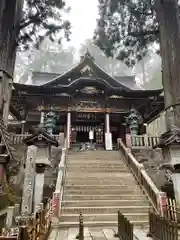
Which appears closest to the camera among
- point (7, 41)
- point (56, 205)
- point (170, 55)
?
point (56, 205)

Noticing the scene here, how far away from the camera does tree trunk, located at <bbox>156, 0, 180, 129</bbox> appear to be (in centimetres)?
846

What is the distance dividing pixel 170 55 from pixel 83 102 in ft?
35.1

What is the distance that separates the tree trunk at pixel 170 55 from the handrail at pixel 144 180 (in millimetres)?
2574

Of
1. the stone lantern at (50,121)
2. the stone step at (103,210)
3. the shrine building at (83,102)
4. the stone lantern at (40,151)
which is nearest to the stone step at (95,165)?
the stone lantern at (40,151)

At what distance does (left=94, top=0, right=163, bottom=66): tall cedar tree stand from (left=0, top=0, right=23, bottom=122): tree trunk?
5.91m

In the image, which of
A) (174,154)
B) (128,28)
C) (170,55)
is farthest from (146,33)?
(174,154)

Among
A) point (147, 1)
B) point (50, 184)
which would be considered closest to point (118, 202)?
point (50, 184)

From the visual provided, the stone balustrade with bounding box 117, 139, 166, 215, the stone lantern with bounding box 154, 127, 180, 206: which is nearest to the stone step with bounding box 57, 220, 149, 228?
the stone balustrade with bounding box 117, 139, 166, 215

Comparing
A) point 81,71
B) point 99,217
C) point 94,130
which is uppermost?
point 81,71

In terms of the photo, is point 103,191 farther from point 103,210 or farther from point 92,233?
point 92,233

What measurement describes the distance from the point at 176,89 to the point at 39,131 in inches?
237

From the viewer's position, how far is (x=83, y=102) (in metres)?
19.0

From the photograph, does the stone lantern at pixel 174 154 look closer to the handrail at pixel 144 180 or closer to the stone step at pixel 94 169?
the handrail at pixel 144 180

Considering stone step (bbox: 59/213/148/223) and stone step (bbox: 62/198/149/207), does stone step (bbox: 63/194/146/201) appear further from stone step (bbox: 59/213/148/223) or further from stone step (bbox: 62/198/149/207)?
stone step (bbox: 59/213/148/223)
